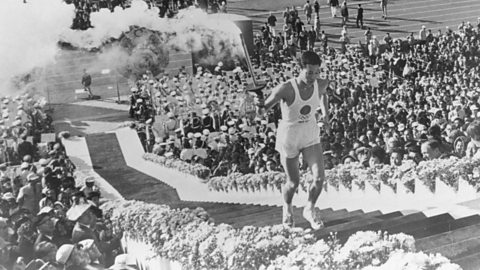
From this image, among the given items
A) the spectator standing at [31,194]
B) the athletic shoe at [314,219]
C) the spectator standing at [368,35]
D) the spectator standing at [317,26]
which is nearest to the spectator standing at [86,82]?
the spectator standing at [31,194]

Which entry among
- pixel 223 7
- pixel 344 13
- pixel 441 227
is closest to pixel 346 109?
pixel 344 13

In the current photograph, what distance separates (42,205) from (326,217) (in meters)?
2.32

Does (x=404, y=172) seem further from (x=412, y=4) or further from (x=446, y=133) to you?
(x=412, y=4)

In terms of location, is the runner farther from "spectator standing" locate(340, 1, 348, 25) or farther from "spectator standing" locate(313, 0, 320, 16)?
"spectator standing" locate(340, 1, 348, 25)

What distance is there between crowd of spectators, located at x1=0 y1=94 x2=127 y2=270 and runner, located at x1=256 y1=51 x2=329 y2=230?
1.47 metres

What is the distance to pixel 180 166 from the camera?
7422 millimetres

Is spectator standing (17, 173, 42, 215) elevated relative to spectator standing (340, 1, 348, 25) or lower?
lower

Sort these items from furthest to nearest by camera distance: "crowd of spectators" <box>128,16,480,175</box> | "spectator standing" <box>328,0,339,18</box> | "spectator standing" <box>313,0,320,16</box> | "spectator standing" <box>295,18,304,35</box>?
"spectator standing" <box>328,0,339,18</box>
"spectator standing" <box>295,18,304,35</box>
"spectator standing" <box>313,0,320,16</box>
"crowd of spectators" <box>128,16,480,175</box>

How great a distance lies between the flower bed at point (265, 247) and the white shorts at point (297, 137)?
0.58 meters

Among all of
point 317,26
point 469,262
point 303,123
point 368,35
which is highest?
point 317,26

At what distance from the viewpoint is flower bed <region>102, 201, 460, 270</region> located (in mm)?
5660

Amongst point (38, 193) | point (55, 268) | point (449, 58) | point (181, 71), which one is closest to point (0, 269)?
point (55, 268)

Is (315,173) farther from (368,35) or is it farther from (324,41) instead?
(368,35)

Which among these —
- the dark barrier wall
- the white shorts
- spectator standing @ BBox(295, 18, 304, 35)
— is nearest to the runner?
the white shorts
